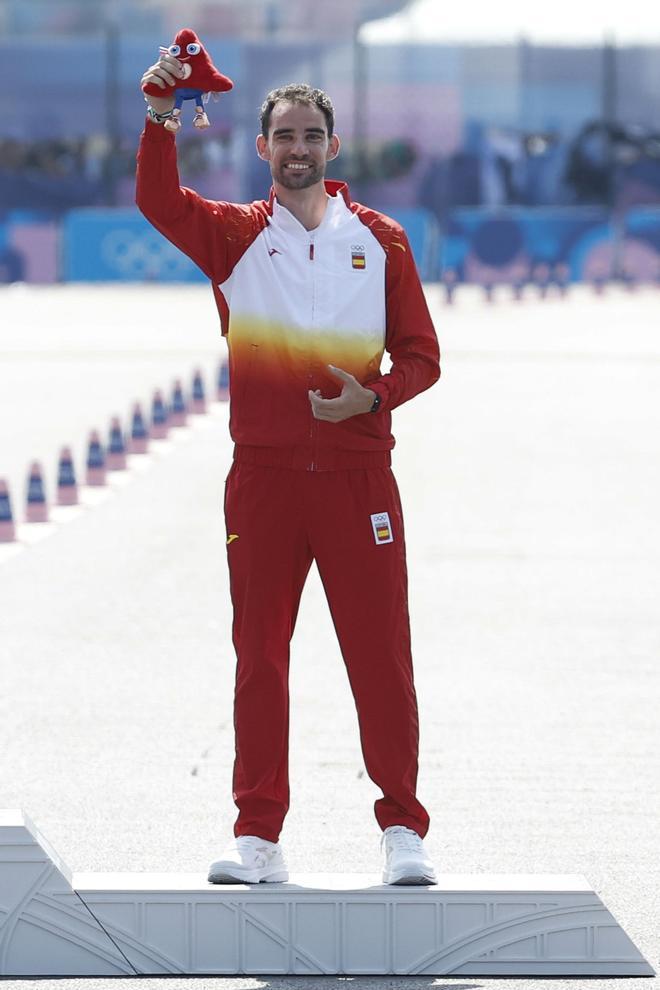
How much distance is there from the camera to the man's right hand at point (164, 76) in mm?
5059

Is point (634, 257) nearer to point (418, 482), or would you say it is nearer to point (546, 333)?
point (546, 333)

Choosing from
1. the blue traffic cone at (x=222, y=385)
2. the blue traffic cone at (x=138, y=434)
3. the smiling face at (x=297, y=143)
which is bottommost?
the blue traffic cone at (x=222, y=385)

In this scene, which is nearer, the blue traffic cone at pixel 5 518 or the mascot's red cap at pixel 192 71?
the mascot's red cap at pixel 192 71

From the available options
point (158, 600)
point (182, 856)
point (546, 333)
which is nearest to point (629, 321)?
point (546, 333)

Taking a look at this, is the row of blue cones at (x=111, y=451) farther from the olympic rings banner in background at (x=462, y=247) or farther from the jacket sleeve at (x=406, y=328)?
the olympic rings banner in background at (x=462, y=247)

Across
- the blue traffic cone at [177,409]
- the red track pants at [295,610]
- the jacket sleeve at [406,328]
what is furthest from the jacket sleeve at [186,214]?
the blue traffic cone at [177,409]

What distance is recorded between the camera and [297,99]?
5.26m

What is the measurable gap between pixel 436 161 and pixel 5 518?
37.2m

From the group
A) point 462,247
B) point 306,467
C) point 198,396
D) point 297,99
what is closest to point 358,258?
point 297,99

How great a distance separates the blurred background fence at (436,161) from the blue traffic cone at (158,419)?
2827 centimetres

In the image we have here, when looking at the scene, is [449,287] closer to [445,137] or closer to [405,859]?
[445,137]

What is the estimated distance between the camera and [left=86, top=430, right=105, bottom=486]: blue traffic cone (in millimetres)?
14688

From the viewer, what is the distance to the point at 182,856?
6.00 meters

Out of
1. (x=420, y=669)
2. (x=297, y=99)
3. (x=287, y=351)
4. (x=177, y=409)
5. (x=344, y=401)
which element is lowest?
(x=177, y=409)
